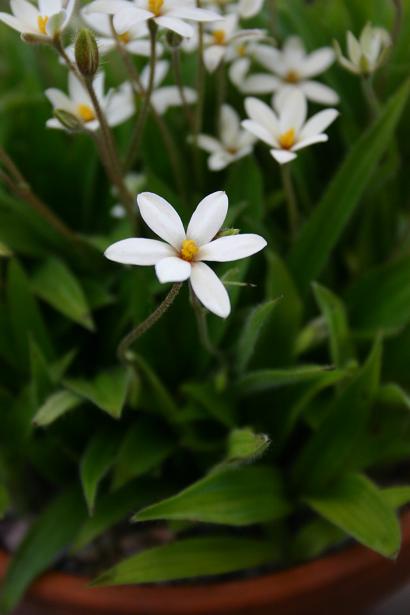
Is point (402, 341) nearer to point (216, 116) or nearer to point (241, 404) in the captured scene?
point (241, 404)

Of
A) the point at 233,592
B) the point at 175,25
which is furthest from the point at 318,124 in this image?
the point at 233,592

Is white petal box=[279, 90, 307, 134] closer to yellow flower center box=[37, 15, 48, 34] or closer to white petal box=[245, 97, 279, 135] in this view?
white petal box=[245, 97, 279, 135]

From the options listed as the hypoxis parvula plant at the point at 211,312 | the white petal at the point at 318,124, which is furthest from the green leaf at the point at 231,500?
the white petal at the point at 318,124

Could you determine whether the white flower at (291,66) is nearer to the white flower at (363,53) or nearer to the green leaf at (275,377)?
the white flower at (363,53)

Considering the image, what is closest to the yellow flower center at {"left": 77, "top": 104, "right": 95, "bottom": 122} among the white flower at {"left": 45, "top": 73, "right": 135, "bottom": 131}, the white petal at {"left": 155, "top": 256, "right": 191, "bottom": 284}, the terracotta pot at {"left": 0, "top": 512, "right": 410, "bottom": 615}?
the white flower at {"left": 45, "top": 73, "right": 135, "bottom": 131}

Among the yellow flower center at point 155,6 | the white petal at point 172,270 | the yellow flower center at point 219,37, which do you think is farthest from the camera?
the yellow flower center at point 219,37

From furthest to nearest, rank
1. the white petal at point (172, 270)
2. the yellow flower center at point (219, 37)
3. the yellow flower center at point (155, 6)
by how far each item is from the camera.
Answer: the yellow flower center at point (219, 37)
the yellow flower center at point (155, 6)
the white petal at point (172, 270)

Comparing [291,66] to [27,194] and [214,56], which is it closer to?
[214,56]
